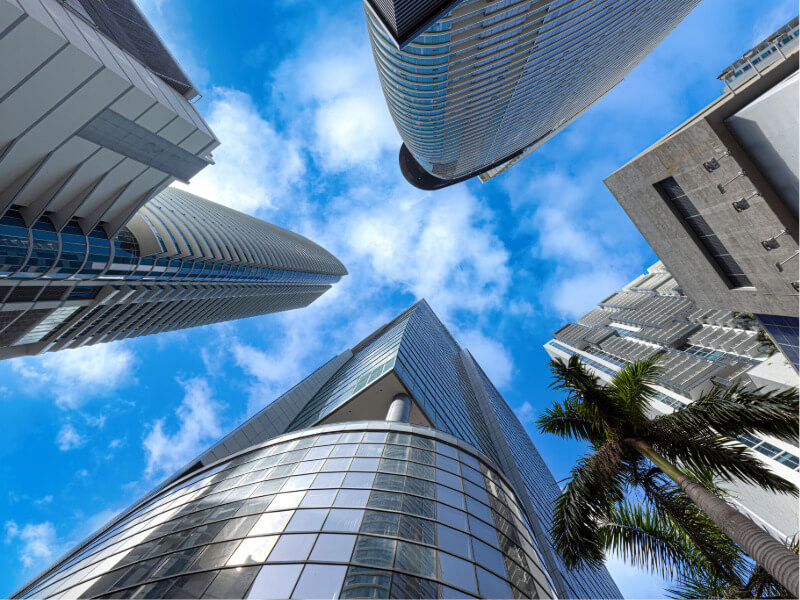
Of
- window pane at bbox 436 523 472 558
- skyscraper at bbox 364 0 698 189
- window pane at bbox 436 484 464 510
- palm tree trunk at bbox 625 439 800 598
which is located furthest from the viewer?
skyscraper at bbox 364 0 698 189

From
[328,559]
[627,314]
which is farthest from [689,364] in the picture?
[328,559]

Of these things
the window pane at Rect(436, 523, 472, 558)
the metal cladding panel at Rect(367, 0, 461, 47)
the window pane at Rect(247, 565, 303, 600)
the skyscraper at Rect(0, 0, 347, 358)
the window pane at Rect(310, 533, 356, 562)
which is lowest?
the window pane at Rect(436, 523, 472, 558)

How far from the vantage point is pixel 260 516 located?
13.1 m

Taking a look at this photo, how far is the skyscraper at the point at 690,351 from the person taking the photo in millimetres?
38156

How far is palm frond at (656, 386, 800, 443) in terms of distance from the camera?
8906mm

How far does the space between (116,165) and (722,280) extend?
35.2m

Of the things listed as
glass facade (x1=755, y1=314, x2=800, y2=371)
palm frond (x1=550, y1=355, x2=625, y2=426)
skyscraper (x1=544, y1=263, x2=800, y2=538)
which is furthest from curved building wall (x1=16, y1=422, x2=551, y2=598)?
glass facade (x1=755, y1=314, x2=800, y2=371)

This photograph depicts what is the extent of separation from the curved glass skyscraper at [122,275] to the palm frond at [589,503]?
3247cm

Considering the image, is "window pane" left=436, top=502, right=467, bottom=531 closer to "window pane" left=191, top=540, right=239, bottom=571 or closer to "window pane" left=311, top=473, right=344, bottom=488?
"window pane" left=311, top=473, right=344, bottom=488

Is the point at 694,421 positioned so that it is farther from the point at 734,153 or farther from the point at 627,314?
the point at 627,314

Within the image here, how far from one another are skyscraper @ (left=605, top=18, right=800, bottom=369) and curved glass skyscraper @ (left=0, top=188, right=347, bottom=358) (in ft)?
126

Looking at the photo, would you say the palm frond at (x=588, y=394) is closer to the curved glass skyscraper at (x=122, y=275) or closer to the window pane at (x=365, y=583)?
the window pane at (x=365, y=583)

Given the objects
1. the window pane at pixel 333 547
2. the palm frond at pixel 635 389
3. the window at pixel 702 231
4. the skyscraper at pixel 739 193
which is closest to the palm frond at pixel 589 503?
the palm frond at pixel 635 389

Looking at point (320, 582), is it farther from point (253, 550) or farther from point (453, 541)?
point (453, 541)
